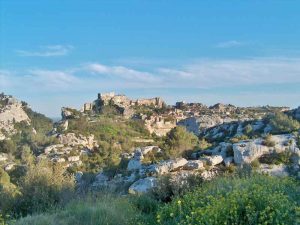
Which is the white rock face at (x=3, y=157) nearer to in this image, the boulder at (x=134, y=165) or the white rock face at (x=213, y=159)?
the boulder at (x=134, y=165)

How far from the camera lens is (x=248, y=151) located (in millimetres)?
19391

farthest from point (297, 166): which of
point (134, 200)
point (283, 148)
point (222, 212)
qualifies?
point (222, 212)

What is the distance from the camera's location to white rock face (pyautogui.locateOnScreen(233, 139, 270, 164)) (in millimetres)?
19125

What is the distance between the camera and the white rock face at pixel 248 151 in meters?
19.1

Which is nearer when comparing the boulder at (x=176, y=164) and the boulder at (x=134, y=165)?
the boulder at (x=176, y=164)

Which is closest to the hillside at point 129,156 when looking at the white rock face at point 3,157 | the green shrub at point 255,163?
the green shrub at point 255,163

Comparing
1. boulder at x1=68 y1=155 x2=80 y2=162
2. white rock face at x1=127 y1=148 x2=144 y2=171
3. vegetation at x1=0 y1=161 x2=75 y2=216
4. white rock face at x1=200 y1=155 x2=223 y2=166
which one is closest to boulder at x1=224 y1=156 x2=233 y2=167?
white rock face at x1=200 y1=155 x2=223 y2=166

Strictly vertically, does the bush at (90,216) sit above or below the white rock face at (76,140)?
above

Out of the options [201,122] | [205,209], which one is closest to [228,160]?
[205,209]

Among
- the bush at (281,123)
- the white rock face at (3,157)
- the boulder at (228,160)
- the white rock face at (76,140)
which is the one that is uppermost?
the bush at (281,123)

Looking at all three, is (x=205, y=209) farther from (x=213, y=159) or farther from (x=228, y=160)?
(x=228, y=160)

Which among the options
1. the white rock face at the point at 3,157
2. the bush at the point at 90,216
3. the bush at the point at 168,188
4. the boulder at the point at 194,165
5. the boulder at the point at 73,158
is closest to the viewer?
the bush at the point at 90,216

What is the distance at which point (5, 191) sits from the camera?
11539mm

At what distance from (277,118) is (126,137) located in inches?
1240
